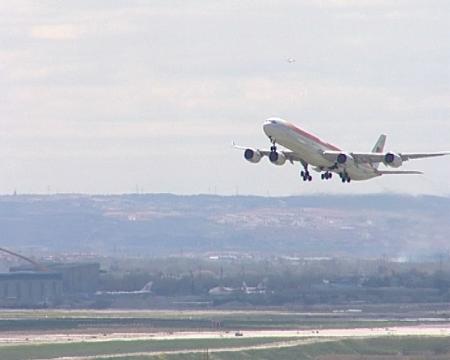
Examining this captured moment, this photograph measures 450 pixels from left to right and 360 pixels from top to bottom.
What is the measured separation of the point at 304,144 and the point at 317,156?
1617mm

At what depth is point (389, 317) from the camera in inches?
7682

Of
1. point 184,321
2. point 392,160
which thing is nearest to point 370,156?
point 392,160

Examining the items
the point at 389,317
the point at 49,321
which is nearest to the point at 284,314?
the point at 389,317

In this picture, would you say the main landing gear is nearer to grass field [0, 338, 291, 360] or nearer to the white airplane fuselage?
the white airplane fuselage

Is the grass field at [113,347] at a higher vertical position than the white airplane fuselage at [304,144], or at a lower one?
lower

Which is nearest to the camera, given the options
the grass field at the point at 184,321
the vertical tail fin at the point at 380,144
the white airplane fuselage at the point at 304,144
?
the white airplane fuselage at the point at 304,144

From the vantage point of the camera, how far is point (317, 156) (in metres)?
120

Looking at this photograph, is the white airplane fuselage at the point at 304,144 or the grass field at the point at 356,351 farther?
the grass field at the point at 356,351

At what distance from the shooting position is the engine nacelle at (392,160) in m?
122

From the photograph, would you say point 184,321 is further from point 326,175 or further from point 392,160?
point 392,160

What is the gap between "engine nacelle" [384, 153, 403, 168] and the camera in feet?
400

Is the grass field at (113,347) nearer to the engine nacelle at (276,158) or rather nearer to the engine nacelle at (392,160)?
the engine nacelle at (276,158)

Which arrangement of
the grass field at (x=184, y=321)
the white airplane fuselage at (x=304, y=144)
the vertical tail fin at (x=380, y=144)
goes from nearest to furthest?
the white airplane fuselage at (x=304, y=144), the vertical tail fin at (x=380, y=144), the grass field at (x=184, y=321)

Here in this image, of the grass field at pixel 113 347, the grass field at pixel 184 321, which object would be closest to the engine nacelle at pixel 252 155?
the grass field at pixel 113 347
